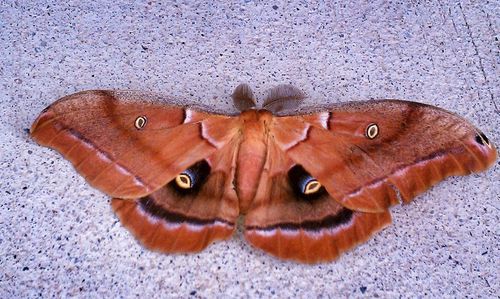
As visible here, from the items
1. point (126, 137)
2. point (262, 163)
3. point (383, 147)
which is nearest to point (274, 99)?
point (262, 163)

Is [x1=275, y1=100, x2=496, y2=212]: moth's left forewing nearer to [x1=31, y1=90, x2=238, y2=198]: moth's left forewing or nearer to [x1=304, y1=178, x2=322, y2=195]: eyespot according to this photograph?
[x1=304, y1=178, x2=322, y2=195]: eyespot

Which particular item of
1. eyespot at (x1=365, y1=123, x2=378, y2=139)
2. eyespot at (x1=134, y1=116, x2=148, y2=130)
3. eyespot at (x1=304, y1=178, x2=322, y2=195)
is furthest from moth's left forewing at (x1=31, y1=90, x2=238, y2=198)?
eyespot at (x1=365, y1=123, x2=378, y2=139)

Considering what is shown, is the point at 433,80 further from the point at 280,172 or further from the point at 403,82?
the point at 280,172

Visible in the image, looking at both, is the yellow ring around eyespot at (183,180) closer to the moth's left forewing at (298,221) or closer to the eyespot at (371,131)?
the moth's left forewing at (298,221)

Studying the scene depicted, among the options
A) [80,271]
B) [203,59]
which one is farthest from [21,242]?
[203,59]

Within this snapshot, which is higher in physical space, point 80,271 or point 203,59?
point 203,59

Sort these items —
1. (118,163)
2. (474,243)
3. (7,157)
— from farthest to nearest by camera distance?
(7,157) → (474,243) → (118,163)
